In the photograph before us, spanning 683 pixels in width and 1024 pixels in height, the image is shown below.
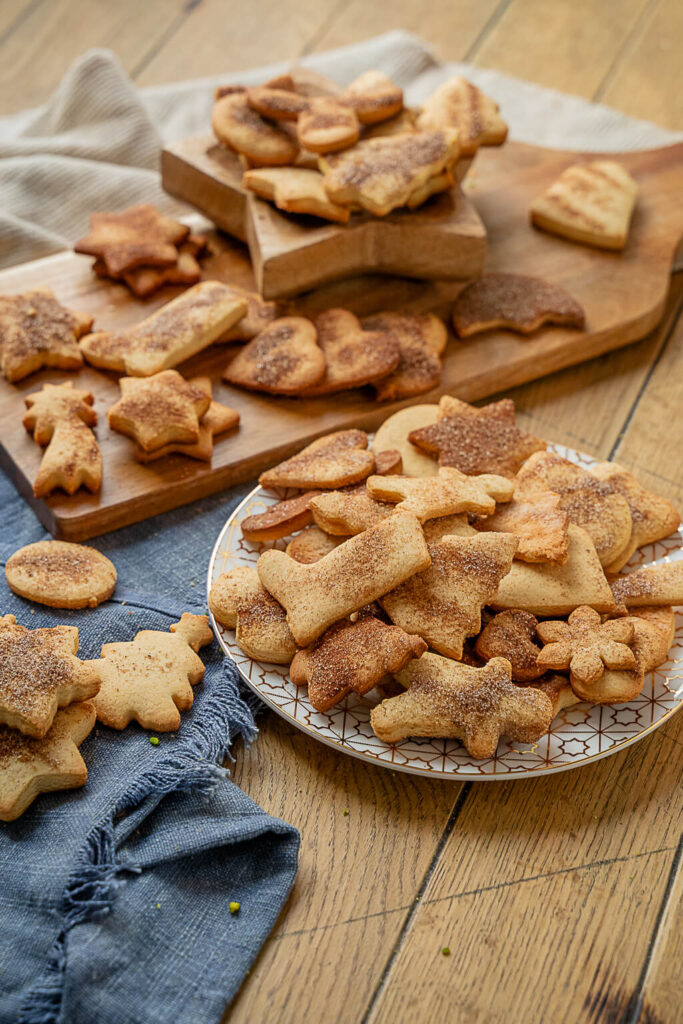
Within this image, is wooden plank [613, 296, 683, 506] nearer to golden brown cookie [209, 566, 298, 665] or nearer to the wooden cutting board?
the wooden cutting board

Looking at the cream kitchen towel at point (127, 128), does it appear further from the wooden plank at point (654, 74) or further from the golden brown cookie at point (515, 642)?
the golden brown cookie at point (515, 642)

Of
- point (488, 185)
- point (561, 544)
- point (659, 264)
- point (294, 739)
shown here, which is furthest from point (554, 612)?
point (488, 185)

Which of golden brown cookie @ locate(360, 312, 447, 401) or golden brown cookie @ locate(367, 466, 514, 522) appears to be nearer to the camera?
golden brown cookie @ locate(367, 466, 514, 522)

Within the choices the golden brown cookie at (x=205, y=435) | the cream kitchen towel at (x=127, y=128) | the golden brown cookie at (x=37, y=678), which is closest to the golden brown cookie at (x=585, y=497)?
the golden brown cookie at (x=205, y=435)

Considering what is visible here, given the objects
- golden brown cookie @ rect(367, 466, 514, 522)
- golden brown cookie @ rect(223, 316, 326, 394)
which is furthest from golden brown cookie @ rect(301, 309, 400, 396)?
golden brown cookie @ rect(367, 466, 514, 522)

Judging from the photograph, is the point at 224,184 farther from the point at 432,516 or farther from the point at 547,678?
the point at 547,678

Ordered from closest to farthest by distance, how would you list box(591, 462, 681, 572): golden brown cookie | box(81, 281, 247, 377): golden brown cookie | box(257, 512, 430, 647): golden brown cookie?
box(257, 512, 430, 647): golden brown cookie → box(591, 462, 681, 572): golden brown cookie → box(81, 281, 247, 377): golden brown cookie
